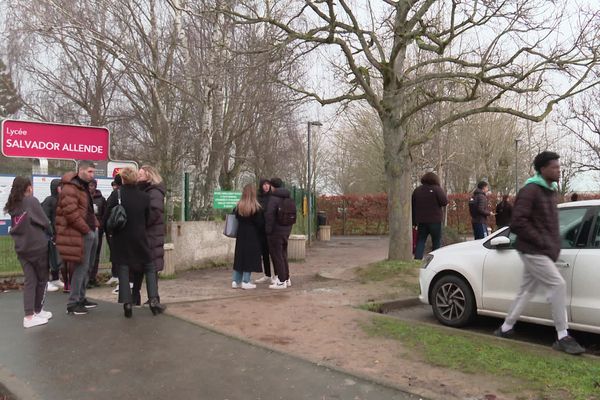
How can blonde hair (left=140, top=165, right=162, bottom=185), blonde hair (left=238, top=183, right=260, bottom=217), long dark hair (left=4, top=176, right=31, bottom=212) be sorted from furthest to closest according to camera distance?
blonde hair (left=238, top=183, right=260, bottom=217) < blonde hair (left=140, top=165, right=162, bottom=185) < long dark hair (left=4, top=176, right=31, bottom=212)

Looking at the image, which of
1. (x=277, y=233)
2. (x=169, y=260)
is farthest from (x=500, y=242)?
(x=169, y=260)

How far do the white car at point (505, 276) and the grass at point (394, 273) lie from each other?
7.03ft

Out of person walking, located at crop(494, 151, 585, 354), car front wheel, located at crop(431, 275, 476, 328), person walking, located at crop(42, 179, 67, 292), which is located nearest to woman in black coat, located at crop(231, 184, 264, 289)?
person walking, located at crop(42, 179, 67, 292)

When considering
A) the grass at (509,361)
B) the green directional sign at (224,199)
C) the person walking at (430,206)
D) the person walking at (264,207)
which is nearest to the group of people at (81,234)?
the person walking at (264,207)

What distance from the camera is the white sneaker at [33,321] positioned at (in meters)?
6.08

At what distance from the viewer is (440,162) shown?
24594mm

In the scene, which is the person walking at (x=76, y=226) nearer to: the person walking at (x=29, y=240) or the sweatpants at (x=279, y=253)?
the person walking at (x=29, y=240)

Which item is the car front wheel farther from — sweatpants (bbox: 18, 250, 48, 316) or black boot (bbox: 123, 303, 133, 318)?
sweatpants (bbox: 18, 250, 48, 316)

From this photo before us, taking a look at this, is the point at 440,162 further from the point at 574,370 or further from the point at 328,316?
the point at 574,370

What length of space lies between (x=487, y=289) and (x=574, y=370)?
1.69 metres

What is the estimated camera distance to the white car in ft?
17.2

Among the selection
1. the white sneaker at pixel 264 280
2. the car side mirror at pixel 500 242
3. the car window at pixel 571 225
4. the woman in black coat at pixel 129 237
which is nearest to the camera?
the car window at pixel 571 225

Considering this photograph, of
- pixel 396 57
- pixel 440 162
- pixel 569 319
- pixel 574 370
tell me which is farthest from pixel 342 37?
pixel 440 162

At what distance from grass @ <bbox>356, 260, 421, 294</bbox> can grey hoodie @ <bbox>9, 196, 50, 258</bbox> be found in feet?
17.4
